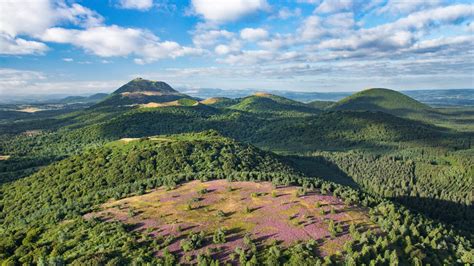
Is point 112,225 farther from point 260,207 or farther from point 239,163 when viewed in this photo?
point 239,163

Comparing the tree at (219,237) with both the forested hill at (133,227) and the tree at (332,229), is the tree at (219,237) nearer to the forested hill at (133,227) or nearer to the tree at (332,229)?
the forested hill at (133,227)

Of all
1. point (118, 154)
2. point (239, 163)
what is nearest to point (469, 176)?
point (239, 163)

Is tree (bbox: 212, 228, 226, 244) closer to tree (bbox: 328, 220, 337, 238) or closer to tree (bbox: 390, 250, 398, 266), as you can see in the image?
tree (bbox: 328, 220, 337, 238)

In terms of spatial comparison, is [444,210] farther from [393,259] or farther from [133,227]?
[133,227]

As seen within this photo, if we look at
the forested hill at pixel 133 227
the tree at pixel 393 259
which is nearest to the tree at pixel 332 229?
the forested hill at pixel 133 227

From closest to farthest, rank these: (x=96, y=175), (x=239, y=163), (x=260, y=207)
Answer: (x=260, y=207) < (x=96, y=175) < (x=239, y=163)

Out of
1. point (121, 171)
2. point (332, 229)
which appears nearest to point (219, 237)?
point (332, 229)
